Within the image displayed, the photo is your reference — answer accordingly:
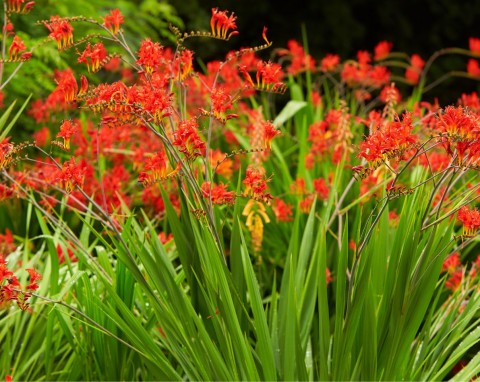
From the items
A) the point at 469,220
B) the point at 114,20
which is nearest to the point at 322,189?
the point at 469,220

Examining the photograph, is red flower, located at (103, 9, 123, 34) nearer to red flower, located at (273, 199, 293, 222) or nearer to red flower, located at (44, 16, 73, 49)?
red flower, located at (44, 16, 73, 49)

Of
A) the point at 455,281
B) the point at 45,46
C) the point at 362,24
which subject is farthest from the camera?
the point at 362,24

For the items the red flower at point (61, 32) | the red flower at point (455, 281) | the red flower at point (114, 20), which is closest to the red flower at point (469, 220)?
the red flower at point (455, 281)

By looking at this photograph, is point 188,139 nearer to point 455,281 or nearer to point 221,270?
point 221,270

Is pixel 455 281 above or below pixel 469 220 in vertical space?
below

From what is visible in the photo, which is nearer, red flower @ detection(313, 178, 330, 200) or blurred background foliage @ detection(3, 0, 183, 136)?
red flower @ detection(313, 178, 330, 200)

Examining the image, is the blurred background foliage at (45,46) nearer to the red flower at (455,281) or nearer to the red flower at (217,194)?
the red flower at (217,194)

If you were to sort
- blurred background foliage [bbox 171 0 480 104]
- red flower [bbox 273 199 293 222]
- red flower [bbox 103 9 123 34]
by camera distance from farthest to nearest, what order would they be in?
blurred background foliage [bbox 171 0 480 104]
red flower [bbox 273 199 293 222]
red flower [bbox 103 9 123 34]

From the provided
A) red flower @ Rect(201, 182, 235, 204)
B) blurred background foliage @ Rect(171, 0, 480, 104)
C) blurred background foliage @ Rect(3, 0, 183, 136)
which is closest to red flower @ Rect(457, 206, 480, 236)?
red flower @ Rect(201, 182, 235, 204)

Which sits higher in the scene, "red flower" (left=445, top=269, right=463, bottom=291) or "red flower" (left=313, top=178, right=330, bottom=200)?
"red flower" (left=313, top=178, right=330, bottom=200)

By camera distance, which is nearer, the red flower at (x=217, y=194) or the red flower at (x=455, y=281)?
the red flower at (x=217, y=194)

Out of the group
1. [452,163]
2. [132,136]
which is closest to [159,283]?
[452,163]

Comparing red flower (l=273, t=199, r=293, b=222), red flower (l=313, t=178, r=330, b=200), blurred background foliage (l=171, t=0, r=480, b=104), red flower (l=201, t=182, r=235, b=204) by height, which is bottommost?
blurred background foliage (l=171, t=0, r=480, b=104)

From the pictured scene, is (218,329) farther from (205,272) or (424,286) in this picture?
(424,286)
